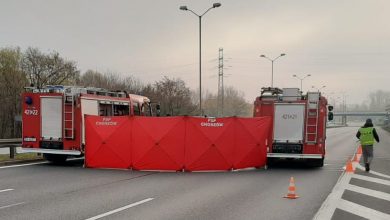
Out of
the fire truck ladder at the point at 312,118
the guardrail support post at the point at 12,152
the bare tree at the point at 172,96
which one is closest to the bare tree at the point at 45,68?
the bare tree at the point at 172,96

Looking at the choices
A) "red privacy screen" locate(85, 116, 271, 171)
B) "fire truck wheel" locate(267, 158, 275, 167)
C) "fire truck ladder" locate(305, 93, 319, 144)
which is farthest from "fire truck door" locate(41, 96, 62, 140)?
"fire truck ladder" locate(305, 93, 319, 144)

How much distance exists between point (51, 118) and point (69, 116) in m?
0.75

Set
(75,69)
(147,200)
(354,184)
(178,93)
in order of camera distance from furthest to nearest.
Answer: (178,93)
(75,69)
(354,184)
(147,200)

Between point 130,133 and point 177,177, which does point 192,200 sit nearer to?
point 177,177

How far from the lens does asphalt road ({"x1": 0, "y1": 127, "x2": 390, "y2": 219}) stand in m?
8.98

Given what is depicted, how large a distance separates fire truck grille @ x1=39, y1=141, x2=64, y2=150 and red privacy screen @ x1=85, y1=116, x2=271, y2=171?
47.6 inches

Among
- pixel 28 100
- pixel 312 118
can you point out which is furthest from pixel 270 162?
pixel 28 100

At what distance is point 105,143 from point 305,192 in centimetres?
804

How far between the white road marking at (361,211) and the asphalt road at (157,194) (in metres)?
0.28

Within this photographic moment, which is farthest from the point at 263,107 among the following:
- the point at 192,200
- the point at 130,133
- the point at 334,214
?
the point at 334,214

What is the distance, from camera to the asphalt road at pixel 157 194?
29.5 ft

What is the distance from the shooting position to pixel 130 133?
16984 millimetres

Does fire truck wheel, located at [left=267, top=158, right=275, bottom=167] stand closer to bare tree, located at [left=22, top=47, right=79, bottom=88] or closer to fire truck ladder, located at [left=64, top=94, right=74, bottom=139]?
fire truck ladder, located at [left=64, top=94, right=74, bottom=139]

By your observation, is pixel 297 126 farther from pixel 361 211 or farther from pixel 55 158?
pixel 55 158
